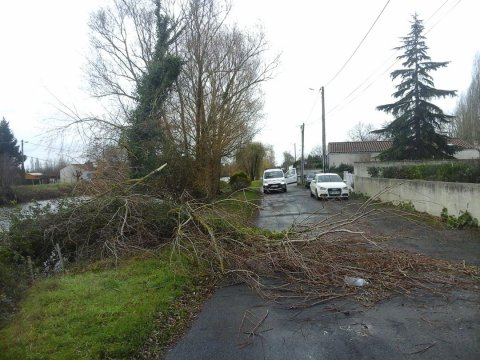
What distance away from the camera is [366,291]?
19.9 feet

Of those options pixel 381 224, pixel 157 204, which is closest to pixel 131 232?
pixel 157 204

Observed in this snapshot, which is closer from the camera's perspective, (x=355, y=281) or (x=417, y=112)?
(x=355, y=281)

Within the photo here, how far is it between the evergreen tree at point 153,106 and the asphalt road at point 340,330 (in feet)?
34.3

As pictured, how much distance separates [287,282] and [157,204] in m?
5.01

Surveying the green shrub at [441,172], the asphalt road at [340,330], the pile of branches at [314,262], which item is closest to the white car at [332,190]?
the green shrub at [441,172]

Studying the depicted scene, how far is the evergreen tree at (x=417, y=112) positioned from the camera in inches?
1130

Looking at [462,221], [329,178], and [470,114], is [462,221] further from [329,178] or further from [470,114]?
[470,114]

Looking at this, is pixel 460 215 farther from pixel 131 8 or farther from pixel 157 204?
pixel 131 8

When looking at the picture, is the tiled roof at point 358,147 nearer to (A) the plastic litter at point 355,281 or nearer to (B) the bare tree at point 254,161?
(B) the bare tree at point 254,161

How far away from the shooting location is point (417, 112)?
28766 millimetres

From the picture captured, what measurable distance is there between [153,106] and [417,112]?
65.6 ft

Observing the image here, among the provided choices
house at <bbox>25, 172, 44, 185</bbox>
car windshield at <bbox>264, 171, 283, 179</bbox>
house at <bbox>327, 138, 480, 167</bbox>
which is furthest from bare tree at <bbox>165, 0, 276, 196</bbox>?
house at <bbox>25, 172, 44, 185</bbox>

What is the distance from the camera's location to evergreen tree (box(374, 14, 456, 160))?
28.7m

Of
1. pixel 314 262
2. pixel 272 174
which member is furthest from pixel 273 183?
pixel 314 262
